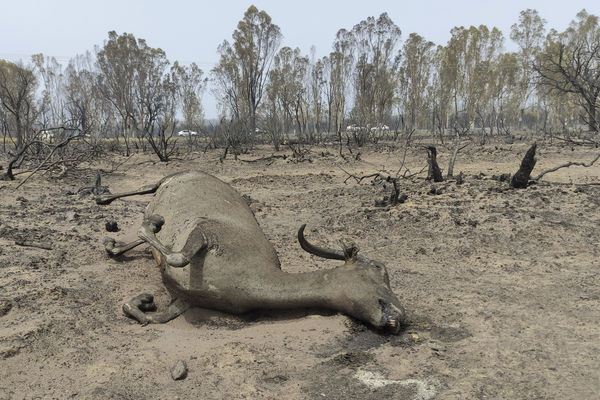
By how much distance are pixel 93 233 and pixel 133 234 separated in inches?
21.4

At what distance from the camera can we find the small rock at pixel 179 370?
8.95 ft

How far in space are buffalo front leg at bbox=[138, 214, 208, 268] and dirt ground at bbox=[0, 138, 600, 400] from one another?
0.59m

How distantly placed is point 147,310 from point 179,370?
115 cm

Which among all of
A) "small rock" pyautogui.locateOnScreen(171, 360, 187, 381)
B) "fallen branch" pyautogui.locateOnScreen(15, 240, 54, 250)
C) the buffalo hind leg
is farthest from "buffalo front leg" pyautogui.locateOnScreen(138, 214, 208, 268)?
"fallen branch" pyautogui.locateOnScreen(15, 240, 54, 250)

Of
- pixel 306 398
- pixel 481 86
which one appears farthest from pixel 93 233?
pixel 481 86

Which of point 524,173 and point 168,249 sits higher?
point 524,173

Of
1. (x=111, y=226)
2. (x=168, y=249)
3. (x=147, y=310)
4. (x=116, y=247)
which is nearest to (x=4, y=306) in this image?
(x=147, y=310)

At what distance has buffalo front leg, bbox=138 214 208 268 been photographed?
3.15 metres

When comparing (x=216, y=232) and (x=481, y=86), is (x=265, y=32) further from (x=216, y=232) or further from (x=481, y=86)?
(x=216, y=232)

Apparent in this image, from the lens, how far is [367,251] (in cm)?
593

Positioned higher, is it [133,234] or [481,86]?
[481,86]

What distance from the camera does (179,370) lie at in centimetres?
276

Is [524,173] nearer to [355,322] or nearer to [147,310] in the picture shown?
[355,322]

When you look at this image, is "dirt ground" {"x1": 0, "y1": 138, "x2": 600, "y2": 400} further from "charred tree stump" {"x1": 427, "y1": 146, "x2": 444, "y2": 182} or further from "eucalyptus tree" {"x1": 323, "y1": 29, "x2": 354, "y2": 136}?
"eucalyptus tree" {"x1": 323, "y1": 29, "x2": 354, "y2": 136}
